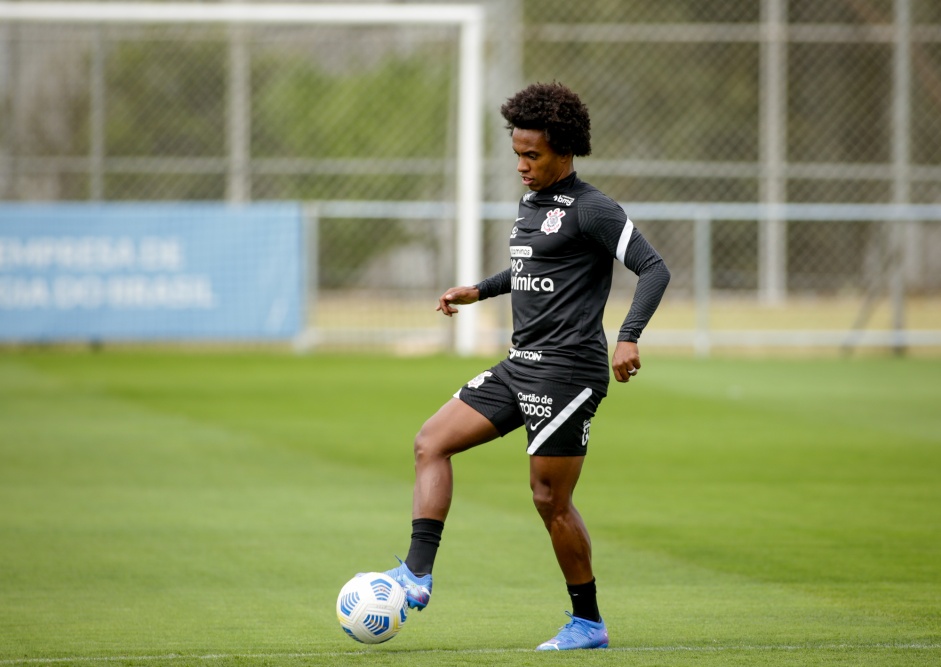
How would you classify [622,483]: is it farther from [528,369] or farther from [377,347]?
[377,347]

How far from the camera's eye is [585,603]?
577cm

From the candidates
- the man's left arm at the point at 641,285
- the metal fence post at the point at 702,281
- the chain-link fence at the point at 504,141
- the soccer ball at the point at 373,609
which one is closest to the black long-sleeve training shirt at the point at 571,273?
the man's left arm at the point at 641,285

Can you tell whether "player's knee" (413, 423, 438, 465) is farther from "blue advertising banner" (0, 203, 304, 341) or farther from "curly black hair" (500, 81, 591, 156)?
"blue advertising banner" (0, 203, 304, 341)

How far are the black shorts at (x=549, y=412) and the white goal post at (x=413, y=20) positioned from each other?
1371 cm

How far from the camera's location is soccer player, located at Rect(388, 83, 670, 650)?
5660 mm

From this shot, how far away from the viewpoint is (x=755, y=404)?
615 inches

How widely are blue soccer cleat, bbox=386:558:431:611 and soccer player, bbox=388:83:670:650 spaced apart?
0.37 ft

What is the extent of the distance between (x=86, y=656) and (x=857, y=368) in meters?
16.2

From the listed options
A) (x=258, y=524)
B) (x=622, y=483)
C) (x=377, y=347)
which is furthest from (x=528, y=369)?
(x=377, y=347)

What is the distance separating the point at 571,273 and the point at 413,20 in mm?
14674

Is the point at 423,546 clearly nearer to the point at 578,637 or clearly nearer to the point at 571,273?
the point at 578,637

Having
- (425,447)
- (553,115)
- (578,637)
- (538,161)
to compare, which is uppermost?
(553,115)

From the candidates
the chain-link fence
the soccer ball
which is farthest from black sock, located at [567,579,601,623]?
the chain-link fence

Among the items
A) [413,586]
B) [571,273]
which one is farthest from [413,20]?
[413,586]
